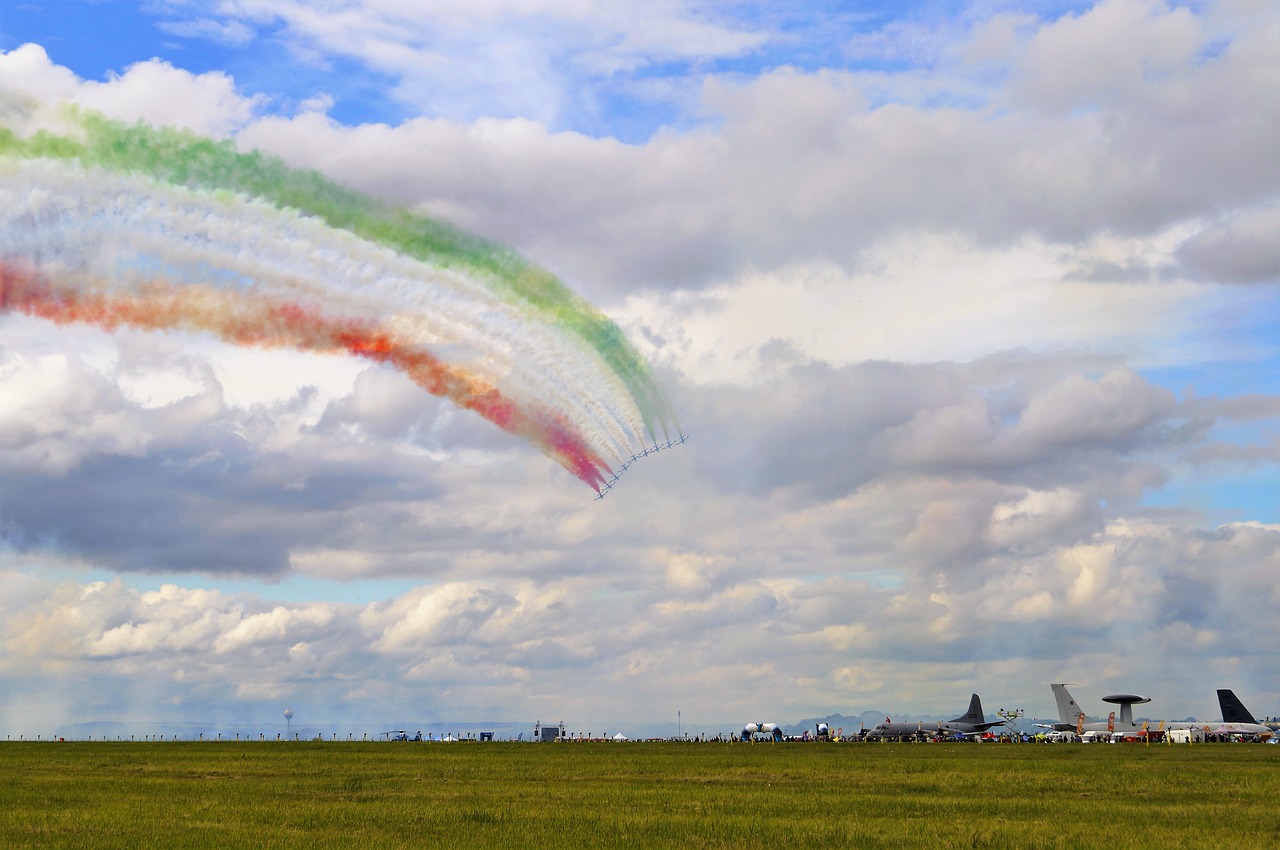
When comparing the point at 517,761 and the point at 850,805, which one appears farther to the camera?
the point at 517,761

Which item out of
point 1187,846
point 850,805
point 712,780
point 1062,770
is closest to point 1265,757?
point 1062,770

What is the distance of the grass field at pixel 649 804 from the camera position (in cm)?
4916

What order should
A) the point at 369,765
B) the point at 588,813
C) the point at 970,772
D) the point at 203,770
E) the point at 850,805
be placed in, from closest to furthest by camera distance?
the point at 588,813 → the point at 850,805 → the point at 970,772 → the point at 203,770 → the point at 369,765

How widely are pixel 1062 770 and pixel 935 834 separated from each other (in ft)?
168

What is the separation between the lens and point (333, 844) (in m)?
46.7

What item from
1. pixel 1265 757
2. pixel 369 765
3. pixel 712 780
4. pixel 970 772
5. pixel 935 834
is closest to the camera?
pixel 935 834

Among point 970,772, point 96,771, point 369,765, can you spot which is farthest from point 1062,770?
point 96,771

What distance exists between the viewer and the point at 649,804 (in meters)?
64.6

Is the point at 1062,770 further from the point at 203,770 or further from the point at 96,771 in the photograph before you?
the point at 96,771

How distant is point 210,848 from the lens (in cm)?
4522

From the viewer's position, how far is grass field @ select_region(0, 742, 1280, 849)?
49.2 metres

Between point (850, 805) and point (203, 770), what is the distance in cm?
6453

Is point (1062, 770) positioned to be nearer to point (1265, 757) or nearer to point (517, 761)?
point (1265, 757)

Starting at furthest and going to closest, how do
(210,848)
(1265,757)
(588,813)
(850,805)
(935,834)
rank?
(1265,757) < (850,805) < (588,813) < (935,834) < (210,848)
